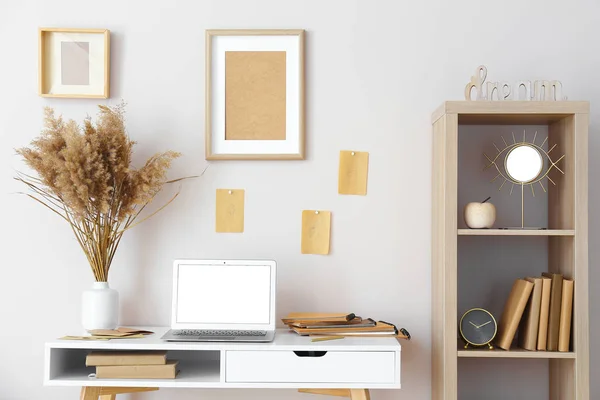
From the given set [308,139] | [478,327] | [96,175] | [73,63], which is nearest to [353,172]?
[308,139]

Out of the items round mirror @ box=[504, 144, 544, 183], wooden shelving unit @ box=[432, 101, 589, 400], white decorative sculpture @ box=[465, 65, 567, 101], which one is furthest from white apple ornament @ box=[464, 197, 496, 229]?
white decorative sculpture @ box=[465, 65, 567, 101]

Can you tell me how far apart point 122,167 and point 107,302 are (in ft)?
1.63

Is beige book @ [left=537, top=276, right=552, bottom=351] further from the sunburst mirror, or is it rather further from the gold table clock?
the sunburst mirror

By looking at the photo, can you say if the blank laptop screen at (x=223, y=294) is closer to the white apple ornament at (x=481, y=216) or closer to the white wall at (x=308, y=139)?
the white wall at (x=308, y=139)

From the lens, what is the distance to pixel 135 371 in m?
2.10

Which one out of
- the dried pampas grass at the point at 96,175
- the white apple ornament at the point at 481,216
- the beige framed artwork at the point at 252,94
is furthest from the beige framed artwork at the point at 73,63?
the white apple ornament at the point at 481,216

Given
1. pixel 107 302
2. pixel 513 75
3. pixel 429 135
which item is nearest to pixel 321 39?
pixel 429 135

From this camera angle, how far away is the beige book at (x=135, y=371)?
2094 mm

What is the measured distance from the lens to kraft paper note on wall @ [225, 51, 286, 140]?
2.48m

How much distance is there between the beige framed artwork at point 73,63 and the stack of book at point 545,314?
1.76m

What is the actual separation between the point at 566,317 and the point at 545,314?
0.22ft

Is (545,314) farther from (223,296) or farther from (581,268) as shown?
(223,296)

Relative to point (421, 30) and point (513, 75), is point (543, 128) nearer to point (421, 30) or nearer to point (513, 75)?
point (513, 75)

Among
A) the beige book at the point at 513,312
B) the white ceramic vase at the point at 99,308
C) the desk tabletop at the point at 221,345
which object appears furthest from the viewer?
the white ceramic vase at the point at 99,308
